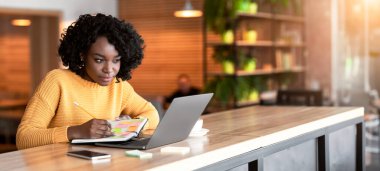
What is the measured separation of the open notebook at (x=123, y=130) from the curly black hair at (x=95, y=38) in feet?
1.12

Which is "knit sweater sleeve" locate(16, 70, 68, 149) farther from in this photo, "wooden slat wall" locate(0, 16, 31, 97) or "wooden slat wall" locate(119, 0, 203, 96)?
"wooden slat wall" locate(0, 16, 31, 97)

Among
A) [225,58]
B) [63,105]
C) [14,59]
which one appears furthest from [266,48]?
[63,105]

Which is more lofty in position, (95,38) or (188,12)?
(188,12)

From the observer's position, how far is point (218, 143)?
2475mm

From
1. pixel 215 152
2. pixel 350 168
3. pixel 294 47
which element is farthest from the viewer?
pixel 294 47

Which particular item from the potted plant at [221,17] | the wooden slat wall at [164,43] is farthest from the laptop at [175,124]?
the wooden slat wall at [164,43]

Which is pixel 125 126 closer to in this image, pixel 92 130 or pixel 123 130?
pixel 123 130

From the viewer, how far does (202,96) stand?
251 centimetres

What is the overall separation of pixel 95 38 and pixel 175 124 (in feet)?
1.89

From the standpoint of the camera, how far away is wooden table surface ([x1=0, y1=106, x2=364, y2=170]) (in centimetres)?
201

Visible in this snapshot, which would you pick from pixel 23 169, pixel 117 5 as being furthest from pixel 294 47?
pixel 23 169

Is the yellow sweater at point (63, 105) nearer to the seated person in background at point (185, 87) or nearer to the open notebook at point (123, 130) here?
the open notebook at point (123, 130)

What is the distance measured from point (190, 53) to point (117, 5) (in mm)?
1572

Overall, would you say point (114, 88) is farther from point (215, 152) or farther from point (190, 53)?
point (190, 53)
